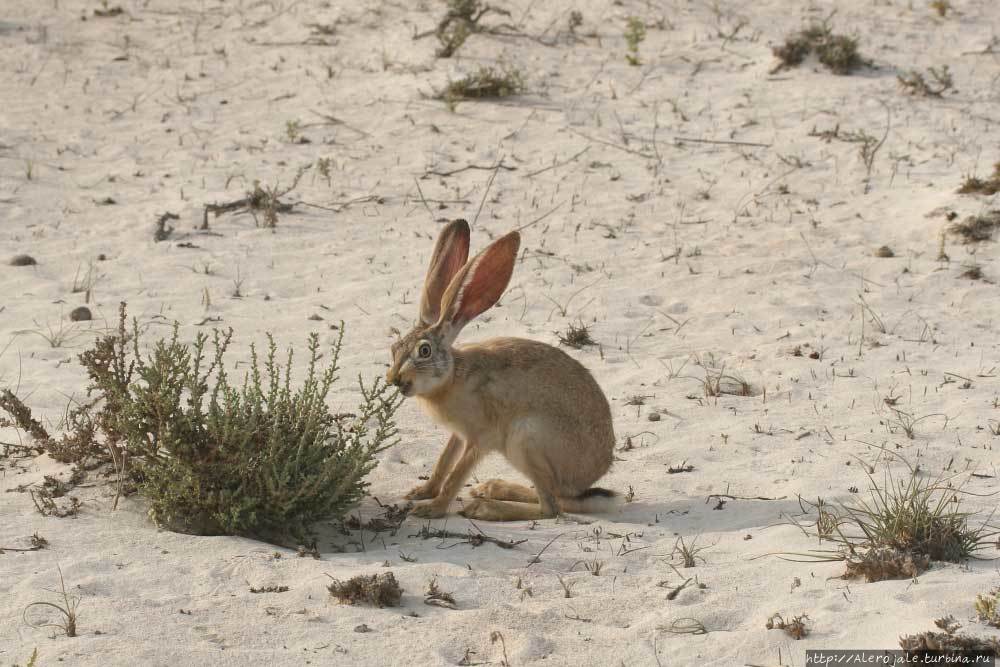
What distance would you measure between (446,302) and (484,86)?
268 inches

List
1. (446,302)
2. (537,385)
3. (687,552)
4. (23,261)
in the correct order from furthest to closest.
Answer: (23,261)
(537,385)
(446,302)
(687,552)

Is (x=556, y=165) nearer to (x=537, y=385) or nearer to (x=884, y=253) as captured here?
(x=884, y=253)

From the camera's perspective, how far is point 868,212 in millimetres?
10117

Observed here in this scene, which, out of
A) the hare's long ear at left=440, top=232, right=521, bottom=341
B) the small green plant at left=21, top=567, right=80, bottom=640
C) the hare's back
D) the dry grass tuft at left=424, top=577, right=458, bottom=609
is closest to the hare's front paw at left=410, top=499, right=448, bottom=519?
the hare's back

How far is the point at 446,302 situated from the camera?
5.89 metres

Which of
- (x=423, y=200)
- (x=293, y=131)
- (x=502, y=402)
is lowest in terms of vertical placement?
(x=502, y=402)

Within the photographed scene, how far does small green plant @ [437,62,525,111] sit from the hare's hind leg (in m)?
6.82

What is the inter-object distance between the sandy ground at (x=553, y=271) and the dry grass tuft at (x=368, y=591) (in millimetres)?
66

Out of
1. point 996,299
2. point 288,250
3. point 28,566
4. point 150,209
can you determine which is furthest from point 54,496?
point 996,299

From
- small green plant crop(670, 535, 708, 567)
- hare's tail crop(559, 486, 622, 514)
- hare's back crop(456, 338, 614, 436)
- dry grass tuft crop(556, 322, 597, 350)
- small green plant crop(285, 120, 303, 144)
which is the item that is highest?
small green plant crop(285, 120, 303, 144)

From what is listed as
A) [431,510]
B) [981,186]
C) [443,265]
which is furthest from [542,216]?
[431,510]

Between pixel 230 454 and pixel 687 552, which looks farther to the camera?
pixel 230 454

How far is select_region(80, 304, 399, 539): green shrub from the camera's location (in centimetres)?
537

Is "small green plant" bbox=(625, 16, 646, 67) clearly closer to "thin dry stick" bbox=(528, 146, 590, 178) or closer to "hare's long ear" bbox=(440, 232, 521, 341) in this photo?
"thin dry stick" bbox=(528, 146, 590, 178)
